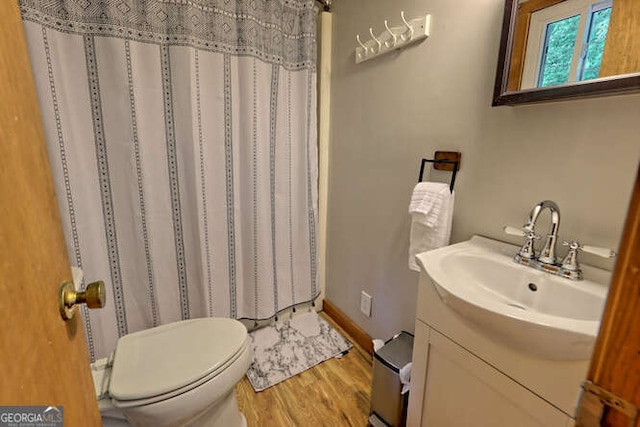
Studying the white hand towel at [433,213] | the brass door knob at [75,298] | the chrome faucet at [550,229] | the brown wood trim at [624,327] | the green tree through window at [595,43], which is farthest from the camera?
the white hand towel at [433,213]

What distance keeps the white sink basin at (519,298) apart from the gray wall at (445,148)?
0.12 m

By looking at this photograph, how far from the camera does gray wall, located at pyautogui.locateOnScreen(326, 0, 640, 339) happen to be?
813mm

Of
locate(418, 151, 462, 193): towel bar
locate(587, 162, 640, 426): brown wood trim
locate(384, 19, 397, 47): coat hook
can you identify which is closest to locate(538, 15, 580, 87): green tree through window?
locate(418, 151, 462, 193): towel bar

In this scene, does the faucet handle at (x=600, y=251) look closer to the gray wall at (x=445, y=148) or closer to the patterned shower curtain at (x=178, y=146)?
the gray wall at (x=445, y=148)

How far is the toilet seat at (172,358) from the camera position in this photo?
0.93m

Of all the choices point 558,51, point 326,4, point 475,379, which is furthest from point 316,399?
point 326,4

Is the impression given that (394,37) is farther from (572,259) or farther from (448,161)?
(572,259)

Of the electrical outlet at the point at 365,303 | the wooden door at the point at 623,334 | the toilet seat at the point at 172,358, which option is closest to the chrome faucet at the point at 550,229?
the wooden door at the point at 623,334

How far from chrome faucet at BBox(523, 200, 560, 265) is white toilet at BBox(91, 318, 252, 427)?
3.48ft

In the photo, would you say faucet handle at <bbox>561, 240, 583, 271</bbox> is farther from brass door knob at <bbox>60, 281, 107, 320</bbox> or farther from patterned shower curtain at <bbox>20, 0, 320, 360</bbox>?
patterned shower curtain at <bbox>20, 0, 320, 360</bbox>

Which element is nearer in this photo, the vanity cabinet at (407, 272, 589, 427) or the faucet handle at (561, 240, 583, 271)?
the vanity cabinet at (407, 272, 589, 427)

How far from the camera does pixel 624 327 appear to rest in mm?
296

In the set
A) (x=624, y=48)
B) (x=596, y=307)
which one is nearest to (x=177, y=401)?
(x=596, y=307)

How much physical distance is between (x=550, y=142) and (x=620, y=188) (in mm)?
211
